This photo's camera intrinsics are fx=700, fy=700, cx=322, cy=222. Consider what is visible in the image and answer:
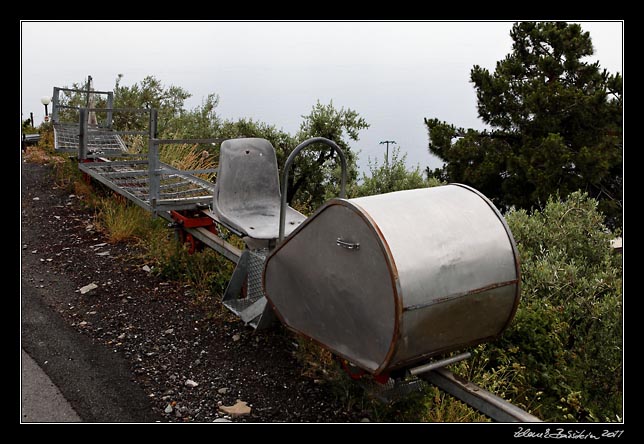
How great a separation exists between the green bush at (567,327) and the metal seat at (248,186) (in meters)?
2.07

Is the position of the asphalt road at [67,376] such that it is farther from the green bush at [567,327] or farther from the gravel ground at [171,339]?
the green bush at [567,327]

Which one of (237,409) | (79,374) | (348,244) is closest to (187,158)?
(79,374)

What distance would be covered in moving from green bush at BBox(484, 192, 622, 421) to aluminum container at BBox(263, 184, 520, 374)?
54.2 inches

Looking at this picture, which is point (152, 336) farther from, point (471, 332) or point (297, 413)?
point (471, 332)

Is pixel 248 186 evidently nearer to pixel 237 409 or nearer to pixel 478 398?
pixel 237 409

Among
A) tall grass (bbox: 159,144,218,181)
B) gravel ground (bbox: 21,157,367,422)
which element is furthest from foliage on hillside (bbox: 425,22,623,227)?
gravel ground (bbox: 21,157,367,422)

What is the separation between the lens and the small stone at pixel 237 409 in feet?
14.7

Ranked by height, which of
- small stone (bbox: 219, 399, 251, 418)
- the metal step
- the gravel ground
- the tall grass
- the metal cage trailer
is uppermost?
the tall grass

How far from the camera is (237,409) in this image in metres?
4.52

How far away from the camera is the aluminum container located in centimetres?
357

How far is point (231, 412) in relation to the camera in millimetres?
4496

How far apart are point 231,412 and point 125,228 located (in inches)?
147

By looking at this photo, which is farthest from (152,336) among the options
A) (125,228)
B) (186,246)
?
(125,228)

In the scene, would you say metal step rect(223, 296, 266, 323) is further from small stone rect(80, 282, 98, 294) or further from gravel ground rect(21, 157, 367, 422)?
A: small stone rect(80, 282, 98, 294)
